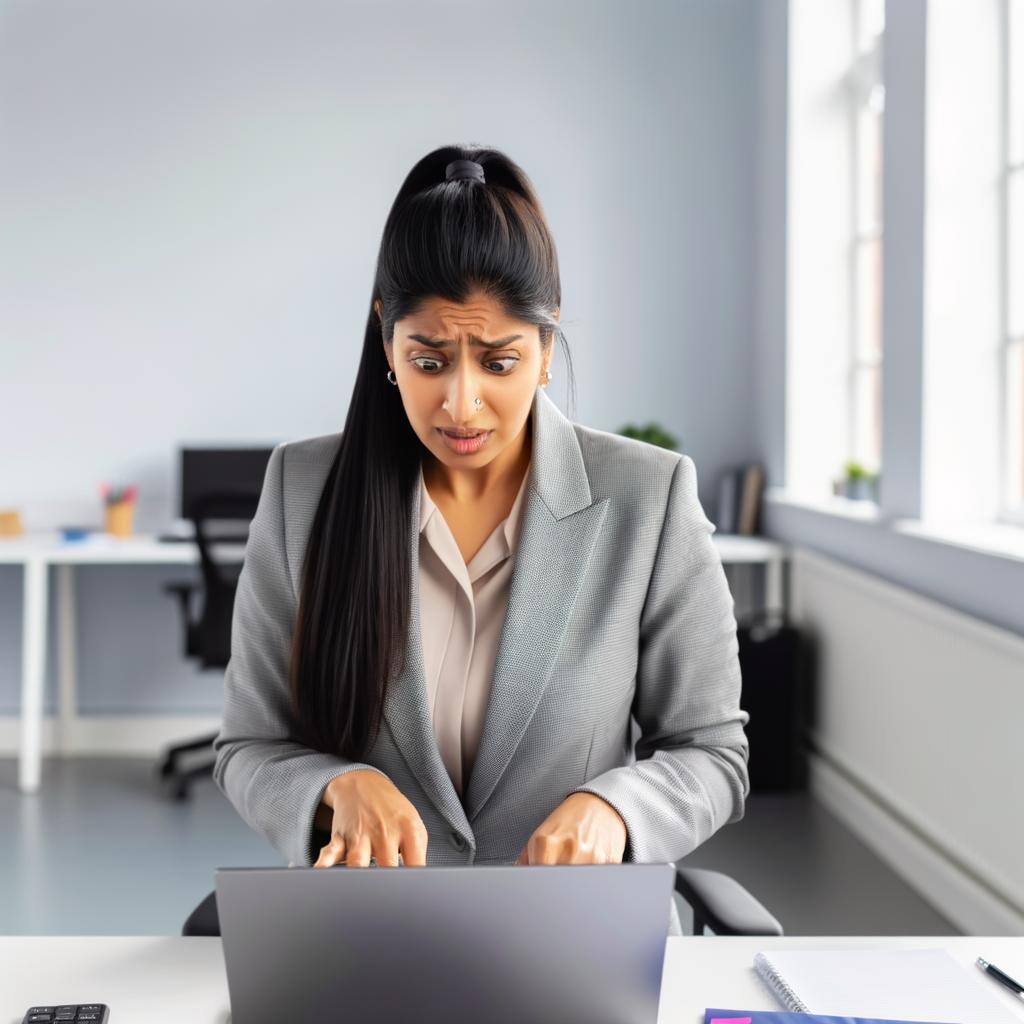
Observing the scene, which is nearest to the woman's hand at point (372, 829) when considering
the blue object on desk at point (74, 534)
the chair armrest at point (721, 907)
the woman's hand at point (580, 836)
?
the woman's hand at point (580, 836)

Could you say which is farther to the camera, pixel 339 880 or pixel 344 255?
pixel 344 255

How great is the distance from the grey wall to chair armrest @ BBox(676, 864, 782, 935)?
3272 mm

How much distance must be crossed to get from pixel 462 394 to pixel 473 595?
0.90 feet

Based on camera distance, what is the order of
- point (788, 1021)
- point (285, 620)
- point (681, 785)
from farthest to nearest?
point (285, 620), point (681, 785), point (788, 1021)

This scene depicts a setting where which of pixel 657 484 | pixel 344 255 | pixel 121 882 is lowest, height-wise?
pixel 121 882

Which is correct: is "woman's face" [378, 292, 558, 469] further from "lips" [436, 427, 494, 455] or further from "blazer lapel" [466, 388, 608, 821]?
"blazer lapel" [466, 388, 608, 821]

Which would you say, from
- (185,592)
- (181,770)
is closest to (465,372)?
(185,592)

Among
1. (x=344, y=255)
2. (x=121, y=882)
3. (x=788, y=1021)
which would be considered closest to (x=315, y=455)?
(x=788, y=1021)

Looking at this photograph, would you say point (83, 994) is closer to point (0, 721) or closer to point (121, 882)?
point (121, 882)

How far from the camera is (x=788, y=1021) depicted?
2.96ft

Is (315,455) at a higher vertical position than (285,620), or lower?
higher

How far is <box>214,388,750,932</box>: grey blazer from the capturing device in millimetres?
1293

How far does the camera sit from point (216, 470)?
4.25 m

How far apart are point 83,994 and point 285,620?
0.47 meters
